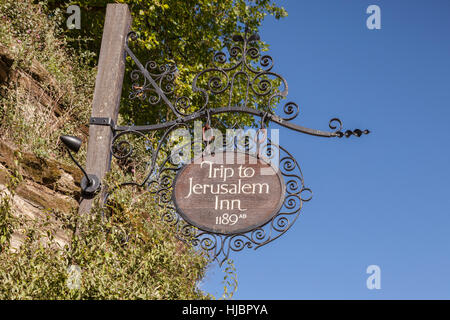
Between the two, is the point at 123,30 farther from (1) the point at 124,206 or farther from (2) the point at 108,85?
(1) the point at 124,206

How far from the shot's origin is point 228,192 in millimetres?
4699

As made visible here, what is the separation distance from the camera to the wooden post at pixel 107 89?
5168mm

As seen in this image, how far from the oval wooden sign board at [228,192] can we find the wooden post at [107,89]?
911 millimetres

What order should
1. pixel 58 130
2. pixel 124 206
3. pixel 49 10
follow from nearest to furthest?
pixel 124 206 → pixel 58 130 → pixel 49 10

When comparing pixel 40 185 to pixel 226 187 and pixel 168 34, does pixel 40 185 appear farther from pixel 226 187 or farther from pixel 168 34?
pixel 168 34

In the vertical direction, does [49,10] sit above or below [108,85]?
above

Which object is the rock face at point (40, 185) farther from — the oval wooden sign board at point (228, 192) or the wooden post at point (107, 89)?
the oval wooden sign board at point (228, 192)

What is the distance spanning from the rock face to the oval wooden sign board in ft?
4.00

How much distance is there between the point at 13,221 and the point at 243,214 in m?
1.90

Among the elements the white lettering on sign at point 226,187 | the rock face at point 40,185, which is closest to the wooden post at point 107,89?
the rock face at point 40,185

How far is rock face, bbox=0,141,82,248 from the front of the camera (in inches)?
203

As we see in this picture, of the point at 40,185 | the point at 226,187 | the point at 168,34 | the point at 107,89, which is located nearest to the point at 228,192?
the point at 226,187
